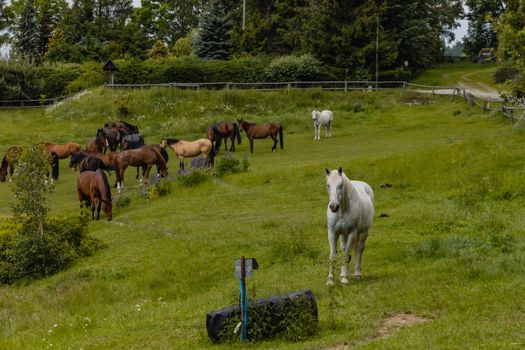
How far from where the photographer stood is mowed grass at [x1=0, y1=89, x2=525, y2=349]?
378 inches

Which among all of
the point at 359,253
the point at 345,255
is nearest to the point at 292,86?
the point at 359,253

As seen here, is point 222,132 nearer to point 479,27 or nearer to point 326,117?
point 326,117

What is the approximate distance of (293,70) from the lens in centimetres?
5481

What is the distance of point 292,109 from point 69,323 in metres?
36.2

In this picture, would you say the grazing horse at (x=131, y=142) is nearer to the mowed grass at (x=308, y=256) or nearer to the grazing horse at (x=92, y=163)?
the mowed grass at (x=308, y=256)

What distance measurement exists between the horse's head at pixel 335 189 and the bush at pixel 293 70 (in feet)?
145

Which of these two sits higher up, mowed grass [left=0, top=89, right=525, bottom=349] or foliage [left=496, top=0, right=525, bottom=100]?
foliage [left=496, top=0, right=525, bottom=100]

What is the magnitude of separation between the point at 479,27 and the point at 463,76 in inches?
618

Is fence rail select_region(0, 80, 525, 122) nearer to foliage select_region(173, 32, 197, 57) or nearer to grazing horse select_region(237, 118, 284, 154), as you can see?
grazing horse select_region(237, 118, 284, 154)

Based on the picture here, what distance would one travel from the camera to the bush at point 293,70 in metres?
54.7

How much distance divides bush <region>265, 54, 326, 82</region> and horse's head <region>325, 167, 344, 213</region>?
4421cm

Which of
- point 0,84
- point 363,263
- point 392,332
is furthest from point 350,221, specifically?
point 0,84

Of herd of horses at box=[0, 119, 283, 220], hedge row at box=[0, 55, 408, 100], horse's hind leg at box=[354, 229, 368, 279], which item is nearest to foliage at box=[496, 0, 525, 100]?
herd of horses at box=[0, 119, 283, 220]

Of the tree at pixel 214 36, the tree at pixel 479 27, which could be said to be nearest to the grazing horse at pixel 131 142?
the tree at pixel 214 36
